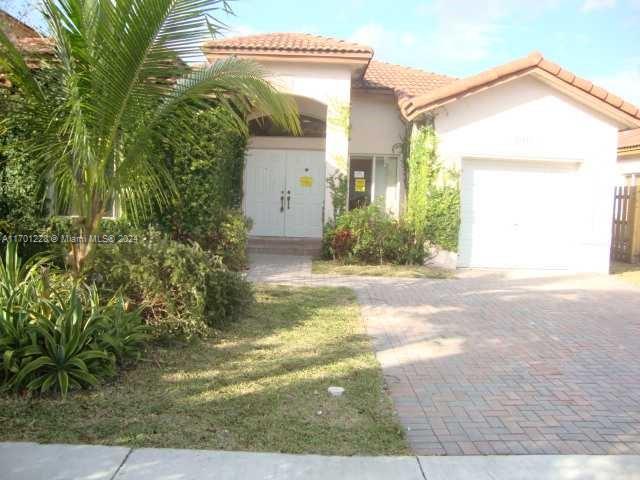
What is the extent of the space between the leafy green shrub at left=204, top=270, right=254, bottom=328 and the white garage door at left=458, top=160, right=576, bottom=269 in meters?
6.74

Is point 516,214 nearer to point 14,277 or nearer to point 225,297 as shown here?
point 225,297

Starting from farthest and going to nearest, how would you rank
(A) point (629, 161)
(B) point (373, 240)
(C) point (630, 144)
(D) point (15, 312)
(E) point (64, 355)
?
(A) point (629, 161) → (C) point (630, 144) → (B) point (373, 240) → (D) point (15, 312) → (E) point (64, 355)

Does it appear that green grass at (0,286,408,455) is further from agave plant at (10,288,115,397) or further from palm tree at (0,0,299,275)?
palm tree at (0,0,299,275)

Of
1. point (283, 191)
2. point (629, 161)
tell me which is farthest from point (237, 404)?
point (629, 161)

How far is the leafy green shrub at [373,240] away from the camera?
12.3 m

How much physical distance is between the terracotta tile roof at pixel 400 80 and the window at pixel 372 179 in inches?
70.3

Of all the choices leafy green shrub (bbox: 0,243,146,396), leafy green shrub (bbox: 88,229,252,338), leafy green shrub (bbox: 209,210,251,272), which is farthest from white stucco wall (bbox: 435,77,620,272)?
leafy green shrub (bbox: 0,243,146,396)

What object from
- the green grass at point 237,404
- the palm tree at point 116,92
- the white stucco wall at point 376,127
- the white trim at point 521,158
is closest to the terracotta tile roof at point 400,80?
the white stucco wall at point 376,127

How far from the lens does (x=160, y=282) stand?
6.38 metres

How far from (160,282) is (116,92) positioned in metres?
2.05

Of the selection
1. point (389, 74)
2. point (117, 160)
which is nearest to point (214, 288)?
point (117, 160)

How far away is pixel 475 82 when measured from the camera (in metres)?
11.8

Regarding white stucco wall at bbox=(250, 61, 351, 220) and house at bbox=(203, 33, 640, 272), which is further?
white stucco wall at bbox=(250, 61, 351, 220)

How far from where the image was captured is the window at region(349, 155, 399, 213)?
15.2 meters
